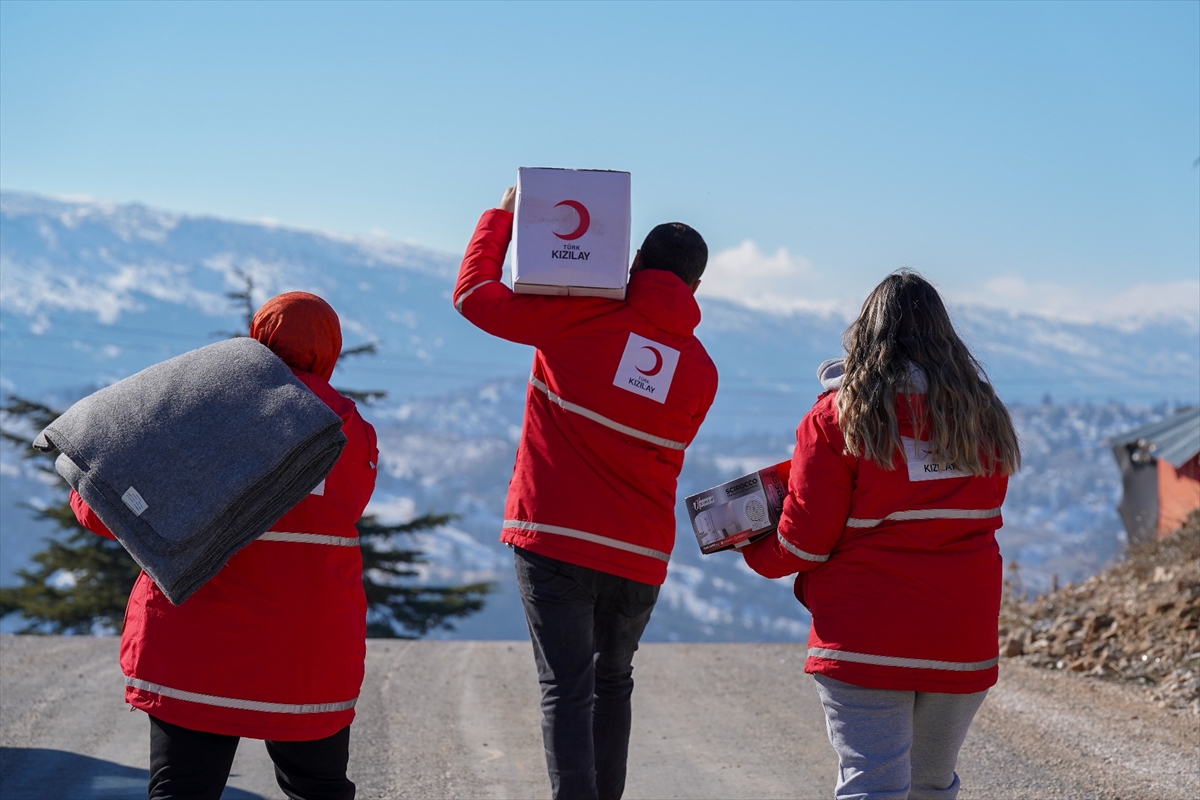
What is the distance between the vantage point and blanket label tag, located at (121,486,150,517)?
2.73 m

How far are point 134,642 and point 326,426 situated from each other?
29.2 inches

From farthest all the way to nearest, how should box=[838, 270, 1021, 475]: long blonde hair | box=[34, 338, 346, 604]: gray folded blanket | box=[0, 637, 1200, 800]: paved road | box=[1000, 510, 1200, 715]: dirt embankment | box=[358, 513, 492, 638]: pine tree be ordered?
box=[358, 513, 492, 638]: pine tree → box=[1000, 510, 1200, 715]: dirt embankment → box=[0, 637, 1200, 800]: paved road → box=[838, 270, 1021, 475]: long blonde hair → box=[34, 338, 346, 604]: gray folded blanket

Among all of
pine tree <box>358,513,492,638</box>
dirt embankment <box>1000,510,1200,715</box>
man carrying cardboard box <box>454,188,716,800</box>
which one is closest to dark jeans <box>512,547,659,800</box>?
man carrying cardboard box <box>454,188,716,800</box>

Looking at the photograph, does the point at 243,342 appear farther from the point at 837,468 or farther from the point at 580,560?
the point at 837,468

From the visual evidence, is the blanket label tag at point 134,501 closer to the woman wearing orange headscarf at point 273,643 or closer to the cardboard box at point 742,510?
the woman wearing orange headscarf at point 273,643

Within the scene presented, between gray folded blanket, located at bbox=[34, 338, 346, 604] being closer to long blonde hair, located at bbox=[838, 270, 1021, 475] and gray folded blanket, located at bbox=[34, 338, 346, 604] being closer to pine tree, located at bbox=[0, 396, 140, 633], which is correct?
long blonde hair, located at bbox=[838, 270, 1021, 475]

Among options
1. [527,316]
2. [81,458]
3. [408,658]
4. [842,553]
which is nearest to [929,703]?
[842,553]

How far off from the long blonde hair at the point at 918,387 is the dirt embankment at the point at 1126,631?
4.76 meters

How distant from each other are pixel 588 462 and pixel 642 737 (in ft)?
10.1

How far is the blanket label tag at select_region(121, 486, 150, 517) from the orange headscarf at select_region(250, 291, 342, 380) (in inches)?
20.4

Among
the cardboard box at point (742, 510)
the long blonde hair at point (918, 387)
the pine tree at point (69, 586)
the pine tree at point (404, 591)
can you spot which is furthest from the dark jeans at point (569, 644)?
the pine tree at point (404, 591)

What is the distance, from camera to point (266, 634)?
9.29 feet

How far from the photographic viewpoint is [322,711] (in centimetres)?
293

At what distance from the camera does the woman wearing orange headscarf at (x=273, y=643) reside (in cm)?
280
